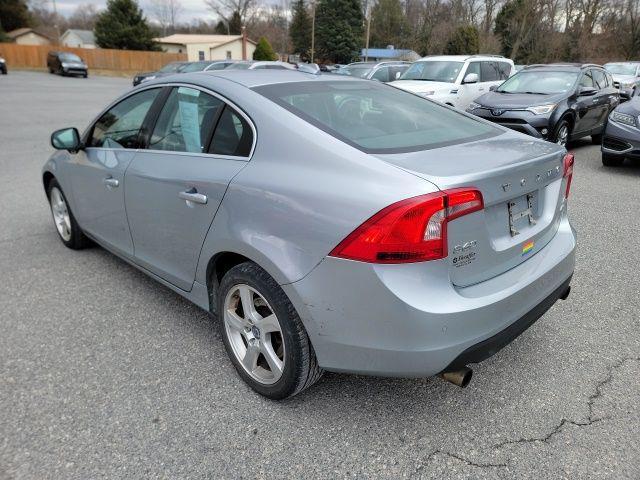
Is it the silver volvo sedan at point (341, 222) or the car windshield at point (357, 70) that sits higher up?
the car windshield at point (357, 70)

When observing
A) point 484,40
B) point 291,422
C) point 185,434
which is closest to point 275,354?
point 291,422

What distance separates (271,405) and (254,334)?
0.36 meters

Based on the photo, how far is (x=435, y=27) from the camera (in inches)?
2196

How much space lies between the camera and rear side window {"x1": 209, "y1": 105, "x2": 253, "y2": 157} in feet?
8.44

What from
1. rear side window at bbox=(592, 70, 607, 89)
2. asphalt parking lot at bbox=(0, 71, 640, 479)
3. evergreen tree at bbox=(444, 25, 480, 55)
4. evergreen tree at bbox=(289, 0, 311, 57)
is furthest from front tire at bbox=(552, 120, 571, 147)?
evergreen tree at bbox=(289, 0, 311, 57)

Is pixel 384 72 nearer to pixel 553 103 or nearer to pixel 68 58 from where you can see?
pixel 553 103

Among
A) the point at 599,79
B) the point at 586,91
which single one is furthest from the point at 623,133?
the point at 599,79

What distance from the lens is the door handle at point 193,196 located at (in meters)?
2.62

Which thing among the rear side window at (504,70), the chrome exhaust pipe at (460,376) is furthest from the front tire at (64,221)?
the rear side window at (504,70)

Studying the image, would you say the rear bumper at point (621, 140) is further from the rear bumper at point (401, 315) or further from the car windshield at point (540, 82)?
the rear bumper at point (401, 315)

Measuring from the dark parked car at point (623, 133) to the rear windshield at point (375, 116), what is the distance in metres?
5.82

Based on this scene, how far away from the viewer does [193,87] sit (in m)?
3.02

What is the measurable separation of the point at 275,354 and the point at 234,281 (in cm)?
41

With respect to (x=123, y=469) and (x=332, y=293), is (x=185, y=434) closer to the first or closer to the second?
(x=123, y=469)
